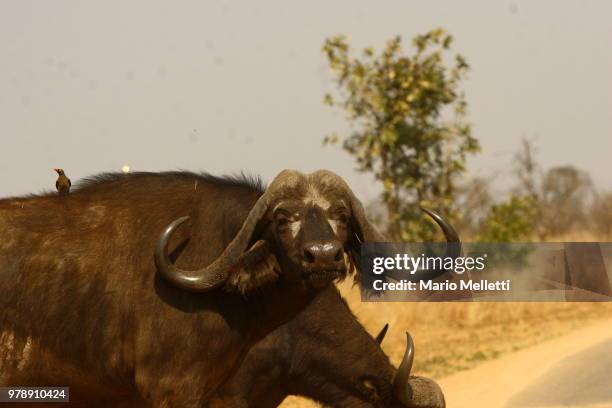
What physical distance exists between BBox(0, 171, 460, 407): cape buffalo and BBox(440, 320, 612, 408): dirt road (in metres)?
5.15

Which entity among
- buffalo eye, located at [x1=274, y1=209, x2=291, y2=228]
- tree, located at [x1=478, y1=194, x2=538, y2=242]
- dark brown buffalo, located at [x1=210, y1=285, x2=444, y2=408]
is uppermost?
tree, located at [x1=478, y1=194, x2=538, y2=242]

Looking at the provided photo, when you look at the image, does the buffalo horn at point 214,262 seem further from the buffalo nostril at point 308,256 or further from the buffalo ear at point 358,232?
the buffalo ear at point 358,232

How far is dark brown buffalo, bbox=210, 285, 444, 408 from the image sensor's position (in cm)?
968

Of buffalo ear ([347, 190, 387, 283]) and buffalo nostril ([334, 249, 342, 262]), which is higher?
buffalo ear ([347, 190, 387, 283])

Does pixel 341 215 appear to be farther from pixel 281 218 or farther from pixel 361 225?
pixel 281 218

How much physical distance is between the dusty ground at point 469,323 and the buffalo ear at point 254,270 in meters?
8.74

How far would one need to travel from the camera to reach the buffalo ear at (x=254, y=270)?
7.61 m

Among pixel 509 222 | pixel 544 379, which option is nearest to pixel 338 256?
pixel 544 379

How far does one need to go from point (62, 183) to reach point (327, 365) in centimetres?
286

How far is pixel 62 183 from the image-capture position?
28.5 ft

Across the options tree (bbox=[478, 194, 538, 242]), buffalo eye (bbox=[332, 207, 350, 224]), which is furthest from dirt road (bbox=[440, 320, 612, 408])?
tree (bbox=[478, 194, 538, 242])

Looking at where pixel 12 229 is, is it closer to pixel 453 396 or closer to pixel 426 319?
pixel 453 396

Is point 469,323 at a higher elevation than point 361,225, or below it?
higher

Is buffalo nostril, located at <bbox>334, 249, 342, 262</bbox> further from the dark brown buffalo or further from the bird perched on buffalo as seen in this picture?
the dark brown buffalo
